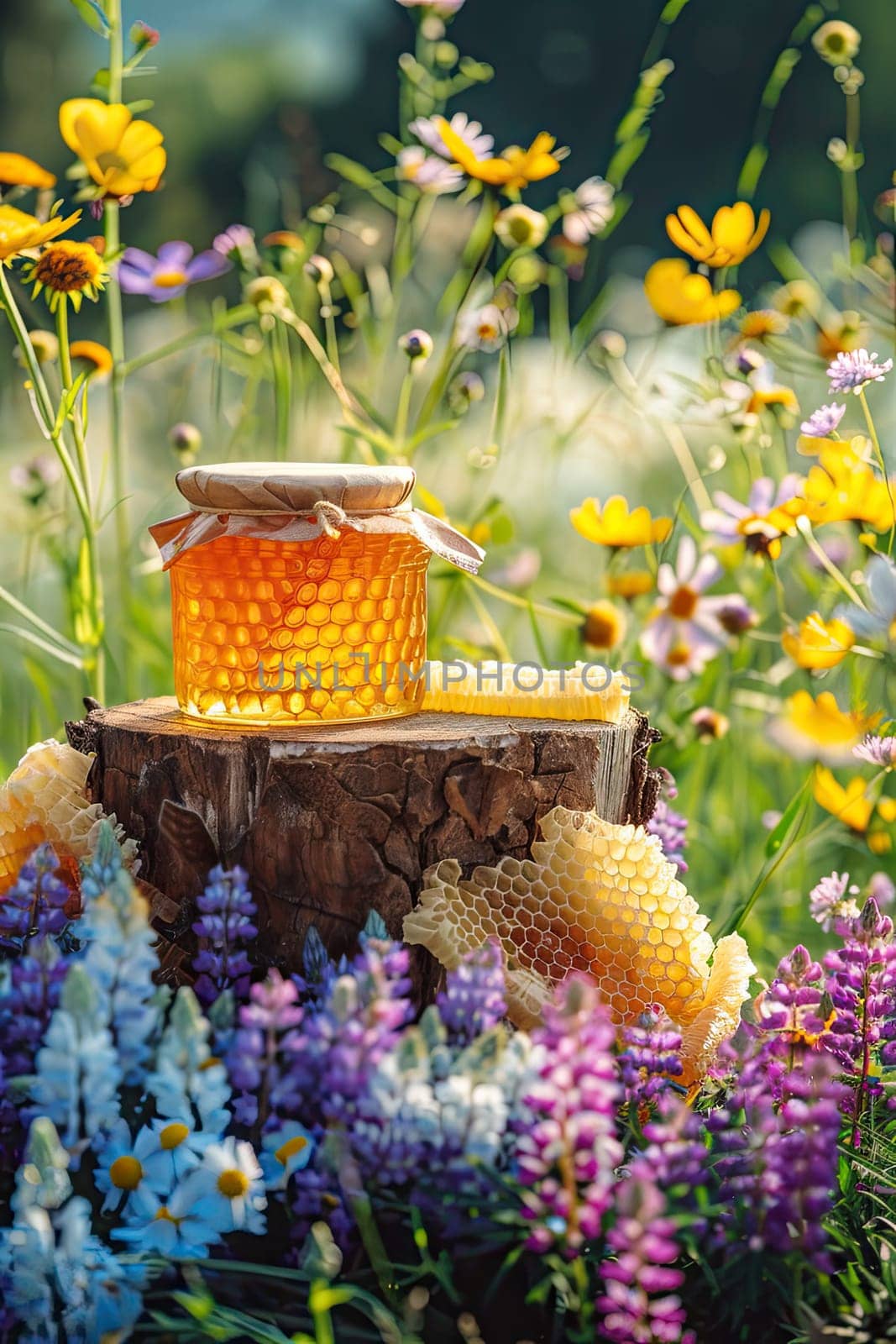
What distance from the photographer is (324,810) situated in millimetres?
1319

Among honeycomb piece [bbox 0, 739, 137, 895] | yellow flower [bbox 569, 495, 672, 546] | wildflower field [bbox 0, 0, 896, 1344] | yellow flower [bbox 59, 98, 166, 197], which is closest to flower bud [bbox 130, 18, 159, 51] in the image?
wildflower field [bbox 0, 0, 896, 1344]

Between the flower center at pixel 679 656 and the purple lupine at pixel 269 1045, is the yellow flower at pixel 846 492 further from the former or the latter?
the purple lupine at pixel 269 1045

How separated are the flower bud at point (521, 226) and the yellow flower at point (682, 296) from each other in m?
0.17

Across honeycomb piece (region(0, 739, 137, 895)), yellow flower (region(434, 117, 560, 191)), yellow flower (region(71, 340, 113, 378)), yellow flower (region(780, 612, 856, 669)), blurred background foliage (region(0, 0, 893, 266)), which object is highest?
blurred background foliage (region(0, 0, 893, 266))

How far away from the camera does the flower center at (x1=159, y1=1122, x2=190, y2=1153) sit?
999 mm

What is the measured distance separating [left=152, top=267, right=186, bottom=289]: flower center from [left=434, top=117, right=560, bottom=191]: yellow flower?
19.6 inches

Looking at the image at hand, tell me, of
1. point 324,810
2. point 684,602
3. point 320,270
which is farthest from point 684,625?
point 320,270

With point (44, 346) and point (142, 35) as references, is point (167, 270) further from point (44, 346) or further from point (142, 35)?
point (142, 35)

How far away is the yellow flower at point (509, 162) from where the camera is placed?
1770mm

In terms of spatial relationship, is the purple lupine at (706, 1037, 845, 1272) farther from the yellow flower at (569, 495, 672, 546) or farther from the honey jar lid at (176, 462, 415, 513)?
the yellow flower at (569, 495, 672, 546)

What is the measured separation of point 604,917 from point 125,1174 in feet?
1.80

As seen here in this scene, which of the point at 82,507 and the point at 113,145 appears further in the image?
the point at 82,507

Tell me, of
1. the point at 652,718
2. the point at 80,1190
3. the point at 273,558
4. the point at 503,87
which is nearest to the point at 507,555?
the point at 652,718

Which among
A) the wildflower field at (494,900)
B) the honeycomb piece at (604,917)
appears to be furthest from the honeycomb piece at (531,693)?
the honeycomb piece at (604,917)
